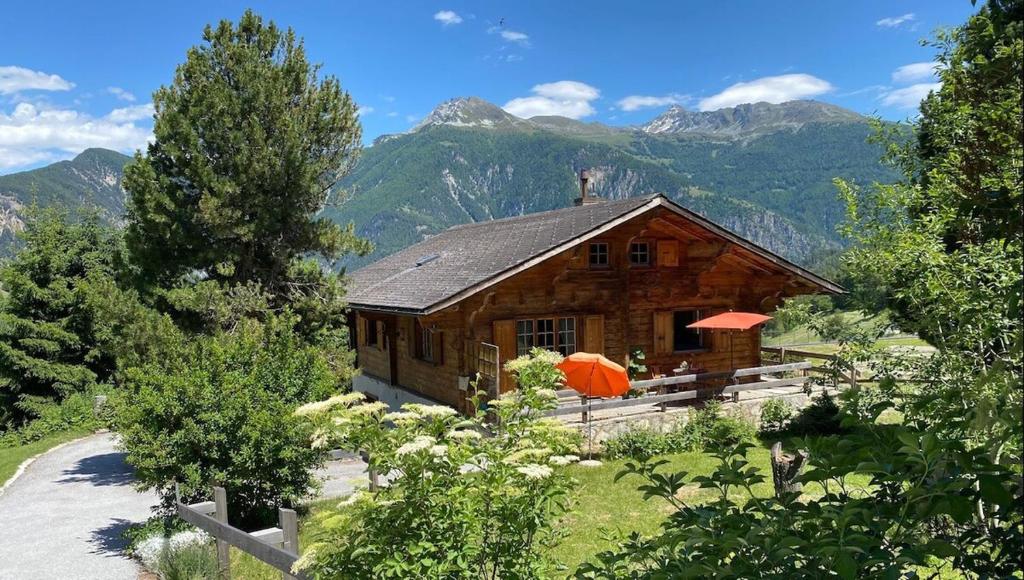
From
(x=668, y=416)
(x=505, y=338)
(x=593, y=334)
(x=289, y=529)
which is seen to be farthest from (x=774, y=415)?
(x=289, y=529)

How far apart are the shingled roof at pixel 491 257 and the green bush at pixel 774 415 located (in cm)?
327

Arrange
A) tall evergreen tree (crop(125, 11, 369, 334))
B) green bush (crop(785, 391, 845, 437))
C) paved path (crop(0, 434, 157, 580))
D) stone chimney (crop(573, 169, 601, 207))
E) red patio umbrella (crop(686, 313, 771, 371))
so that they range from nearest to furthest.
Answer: paved path (crop(0, 434, 157, 580)) → tall evergreen tree (crop(125, 11, 369, 334)) → green bush (crop(785, 391, 845, 437)) → red patio umbrella (crop(686, 313, 771, 371)) → stone chimney (crop(573, 169, 601, 207))

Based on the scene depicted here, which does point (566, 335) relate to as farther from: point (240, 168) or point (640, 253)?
point (240, 168)

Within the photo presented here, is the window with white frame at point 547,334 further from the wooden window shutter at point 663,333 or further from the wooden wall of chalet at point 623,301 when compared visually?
the wooden window shutter at point 663,333

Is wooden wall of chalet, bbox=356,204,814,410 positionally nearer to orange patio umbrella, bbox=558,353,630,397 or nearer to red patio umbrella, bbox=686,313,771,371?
Answer: red patio umbrella, bbox=686,313,771,371

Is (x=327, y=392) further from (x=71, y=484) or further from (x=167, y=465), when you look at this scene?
(x=71, y=484)

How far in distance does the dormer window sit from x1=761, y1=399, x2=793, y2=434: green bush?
17.9 ft

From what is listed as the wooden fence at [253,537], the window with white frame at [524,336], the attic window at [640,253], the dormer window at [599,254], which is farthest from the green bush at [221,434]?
the attic window at [640,253]

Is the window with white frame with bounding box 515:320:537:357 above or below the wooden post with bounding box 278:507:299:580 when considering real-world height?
above

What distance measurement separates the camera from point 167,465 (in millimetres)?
9438

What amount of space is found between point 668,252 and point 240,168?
11.1m

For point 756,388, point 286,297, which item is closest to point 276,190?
point 286,297

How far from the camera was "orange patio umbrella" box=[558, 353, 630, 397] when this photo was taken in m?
14.7

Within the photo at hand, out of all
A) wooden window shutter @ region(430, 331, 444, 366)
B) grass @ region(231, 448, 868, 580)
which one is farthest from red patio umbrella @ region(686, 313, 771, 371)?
wooden window shutter @ region(430, 331, 444, 366)
